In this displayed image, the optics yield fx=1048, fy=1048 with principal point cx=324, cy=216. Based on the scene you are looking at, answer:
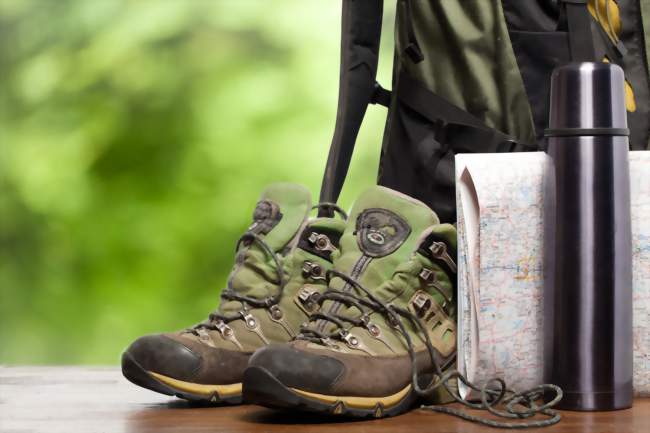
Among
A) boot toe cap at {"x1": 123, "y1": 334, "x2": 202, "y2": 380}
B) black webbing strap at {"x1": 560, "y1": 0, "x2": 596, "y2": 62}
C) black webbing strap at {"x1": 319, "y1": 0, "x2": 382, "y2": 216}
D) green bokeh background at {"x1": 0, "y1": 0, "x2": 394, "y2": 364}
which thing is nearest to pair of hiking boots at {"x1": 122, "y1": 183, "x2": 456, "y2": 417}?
boot toe cap at {"x1": 123, "y1": 334, "x2": 202, "y2": 380}

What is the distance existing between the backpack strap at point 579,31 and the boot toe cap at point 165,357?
1.62 ft

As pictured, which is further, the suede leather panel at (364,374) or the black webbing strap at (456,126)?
the black webbing strap at (456,126)

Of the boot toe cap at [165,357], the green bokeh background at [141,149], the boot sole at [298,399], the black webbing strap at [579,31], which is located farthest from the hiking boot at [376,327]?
the green bokeh background at [141,149]

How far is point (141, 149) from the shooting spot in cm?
307

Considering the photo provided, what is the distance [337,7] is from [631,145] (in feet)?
7.00

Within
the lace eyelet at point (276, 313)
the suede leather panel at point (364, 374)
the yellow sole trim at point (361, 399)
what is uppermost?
the lace eyelet at point (276, 313)

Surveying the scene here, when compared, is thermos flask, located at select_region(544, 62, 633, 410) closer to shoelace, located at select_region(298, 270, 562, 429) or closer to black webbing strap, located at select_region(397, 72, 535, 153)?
shoelace, located at select_region(298, 270, 562, 429)

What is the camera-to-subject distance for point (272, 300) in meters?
1.02

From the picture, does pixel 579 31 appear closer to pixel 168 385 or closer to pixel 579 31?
pixel 579 31

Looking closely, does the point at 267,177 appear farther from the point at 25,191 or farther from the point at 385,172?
the point at 385,172

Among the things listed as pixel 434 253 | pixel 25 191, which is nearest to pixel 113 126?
pixel 25 191

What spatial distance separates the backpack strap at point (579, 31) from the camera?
1.08m

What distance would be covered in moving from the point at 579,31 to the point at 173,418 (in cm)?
56

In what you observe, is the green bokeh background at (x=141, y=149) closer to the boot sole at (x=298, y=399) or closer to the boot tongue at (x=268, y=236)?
the boot tongue at (x=268, y=236)
